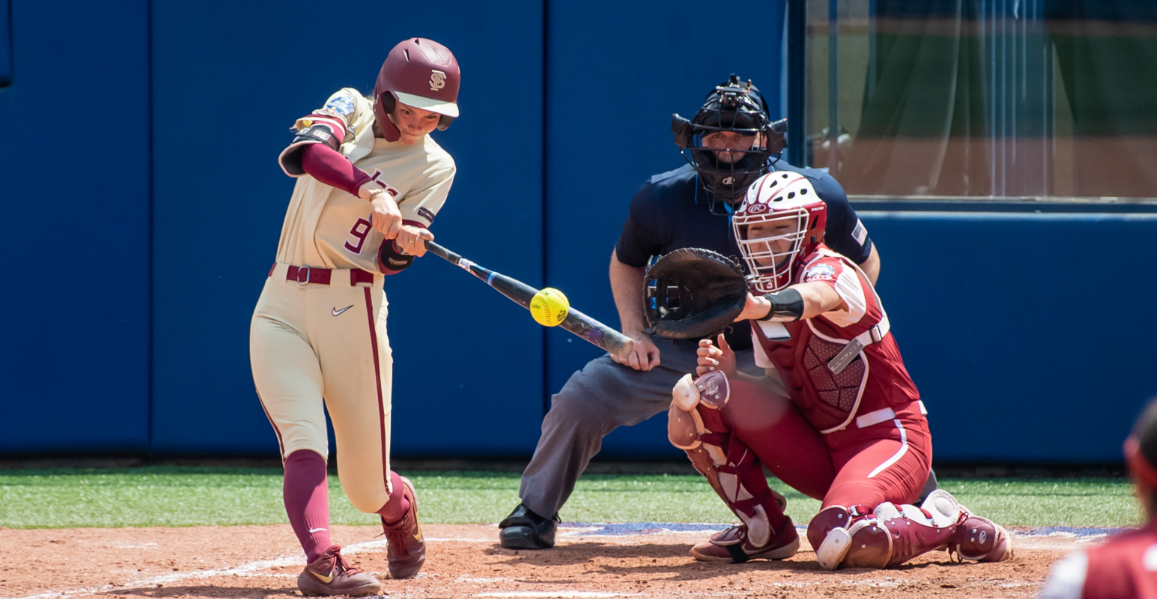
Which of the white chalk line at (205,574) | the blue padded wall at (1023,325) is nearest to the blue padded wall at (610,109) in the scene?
the blue padded wall at (1023,325)

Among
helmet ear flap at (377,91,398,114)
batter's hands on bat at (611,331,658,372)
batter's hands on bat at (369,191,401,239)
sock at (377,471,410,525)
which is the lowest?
sock at (377,471,410,525)

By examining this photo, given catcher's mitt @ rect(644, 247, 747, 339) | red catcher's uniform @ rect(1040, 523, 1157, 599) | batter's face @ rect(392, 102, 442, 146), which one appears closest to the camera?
red catcher's uniform @ rect(1040, 523, 1157, 599)

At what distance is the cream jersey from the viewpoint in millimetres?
3369

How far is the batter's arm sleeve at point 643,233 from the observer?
14.1 feet

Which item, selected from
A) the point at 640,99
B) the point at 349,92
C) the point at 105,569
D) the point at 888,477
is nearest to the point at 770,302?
the point at 888,477

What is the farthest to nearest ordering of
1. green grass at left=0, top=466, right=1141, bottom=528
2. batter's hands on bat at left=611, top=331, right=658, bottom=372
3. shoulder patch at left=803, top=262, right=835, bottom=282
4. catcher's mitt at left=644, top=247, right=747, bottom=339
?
green grass at left=0, top=466, right=1141, bottom=528 → batter's hands on bat at left=611, top=331, right=658, bottom=372 → shoulder patch at left=803, top=262, right=835, bottom=282 → catcher's mitt at left=644, top=247, right=747, bottom=339

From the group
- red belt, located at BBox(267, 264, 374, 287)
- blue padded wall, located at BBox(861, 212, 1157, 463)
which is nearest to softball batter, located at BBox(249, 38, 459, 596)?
red belt, located at BBox(267, 264, 374, 287)

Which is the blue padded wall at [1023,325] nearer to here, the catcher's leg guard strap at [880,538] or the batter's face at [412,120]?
the catcher's leg guard strap at [880,538]

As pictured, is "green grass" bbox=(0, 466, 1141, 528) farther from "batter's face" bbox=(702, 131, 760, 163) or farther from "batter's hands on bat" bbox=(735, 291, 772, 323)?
"batter's hands on bat" bbox=(735, 291, 772, 323)

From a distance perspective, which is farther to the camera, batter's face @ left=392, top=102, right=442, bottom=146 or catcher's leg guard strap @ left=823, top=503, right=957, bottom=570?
batter's face @ left=392, top=102, right=442, bottom=146

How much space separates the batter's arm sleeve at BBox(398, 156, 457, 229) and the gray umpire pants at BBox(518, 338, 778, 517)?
100 cm

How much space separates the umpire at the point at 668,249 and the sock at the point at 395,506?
653 millimetres

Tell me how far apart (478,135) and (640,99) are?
2.90ft

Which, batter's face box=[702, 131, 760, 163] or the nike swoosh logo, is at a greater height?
batter's face box=[702, 131, 760, 163]
